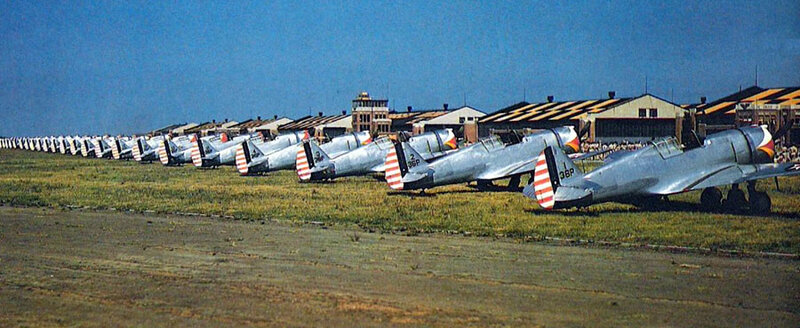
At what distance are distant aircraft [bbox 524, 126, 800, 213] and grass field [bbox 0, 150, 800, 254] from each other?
1.71ft

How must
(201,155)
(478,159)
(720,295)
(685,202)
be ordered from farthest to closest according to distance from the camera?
(201,155), (478,159), (685,202), (720,295)

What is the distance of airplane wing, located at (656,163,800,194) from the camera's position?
22109 millimetres

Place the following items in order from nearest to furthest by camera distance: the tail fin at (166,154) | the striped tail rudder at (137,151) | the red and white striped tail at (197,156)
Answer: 1. the red and white striped tail at (197,156)
2. the tail fin at (166,154)
3. the striped tail rudder at (137,151)

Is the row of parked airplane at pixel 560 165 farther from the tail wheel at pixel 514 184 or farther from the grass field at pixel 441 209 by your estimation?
the grass field at pixel 441 209

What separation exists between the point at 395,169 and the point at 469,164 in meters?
2.76

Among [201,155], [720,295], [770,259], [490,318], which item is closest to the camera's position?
[490,318]

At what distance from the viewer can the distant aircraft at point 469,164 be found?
98.7 feet

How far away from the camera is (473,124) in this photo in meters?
85.1

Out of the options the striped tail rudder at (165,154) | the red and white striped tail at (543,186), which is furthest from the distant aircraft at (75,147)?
the red and white striped tail at (543,186)

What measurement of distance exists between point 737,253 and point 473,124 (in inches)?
2749

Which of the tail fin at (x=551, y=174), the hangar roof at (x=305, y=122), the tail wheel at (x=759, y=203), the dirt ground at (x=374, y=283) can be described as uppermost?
the hangar roof at (x=305, y=122)

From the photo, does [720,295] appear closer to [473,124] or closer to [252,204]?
[252,204]

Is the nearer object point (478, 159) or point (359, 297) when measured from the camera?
point (359, 297)

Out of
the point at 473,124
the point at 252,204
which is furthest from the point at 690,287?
the point at 473,124
